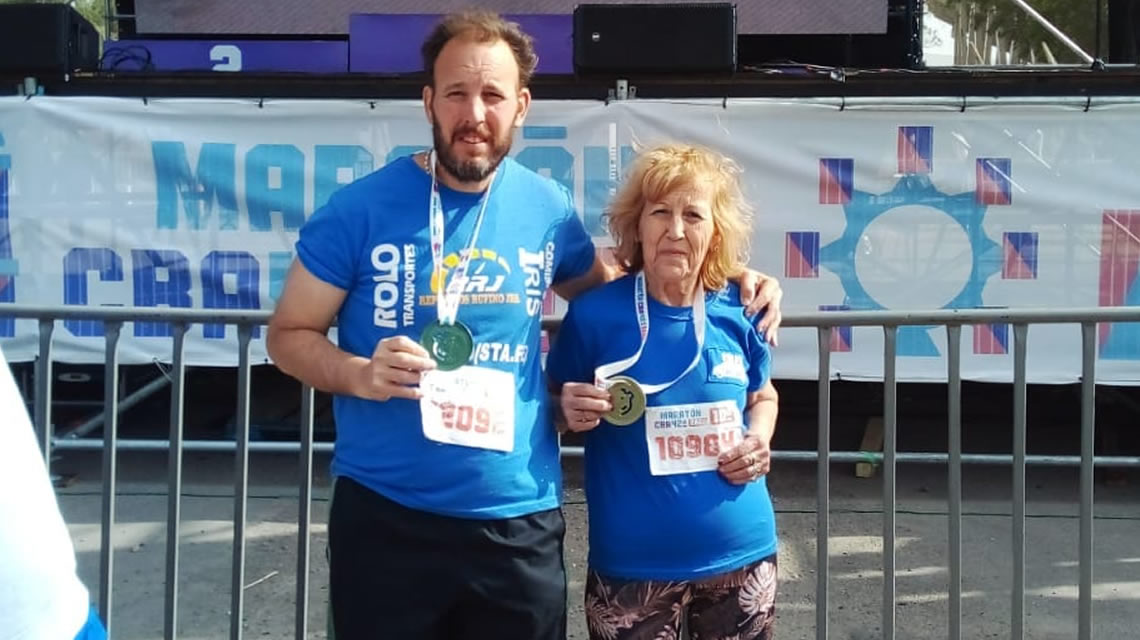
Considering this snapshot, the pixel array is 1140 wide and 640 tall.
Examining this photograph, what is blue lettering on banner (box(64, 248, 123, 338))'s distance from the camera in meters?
5.94

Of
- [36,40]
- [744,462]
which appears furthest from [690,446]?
[36,40]

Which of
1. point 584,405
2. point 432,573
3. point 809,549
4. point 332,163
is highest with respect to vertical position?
point 332,163

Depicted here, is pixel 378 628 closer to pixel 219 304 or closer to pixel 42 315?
pixel 42 315

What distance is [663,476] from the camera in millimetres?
2318

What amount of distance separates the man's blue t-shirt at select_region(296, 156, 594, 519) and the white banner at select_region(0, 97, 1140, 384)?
3.74 metres

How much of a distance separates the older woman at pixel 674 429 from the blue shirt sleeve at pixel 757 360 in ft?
0.11

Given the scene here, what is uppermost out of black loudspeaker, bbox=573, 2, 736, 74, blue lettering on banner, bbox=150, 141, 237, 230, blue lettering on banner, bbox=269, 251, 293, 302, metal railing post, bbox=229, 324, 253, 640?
black loudspeaker, bbox=573, 2, 736, 74

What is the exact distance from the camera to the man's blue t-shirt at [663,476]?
2.29m

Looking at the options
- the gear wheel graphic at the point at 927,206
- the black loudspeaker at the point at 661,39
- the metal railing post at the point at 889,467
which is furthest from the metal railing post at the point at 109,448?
the gear wheel graphic at the point at 927,206

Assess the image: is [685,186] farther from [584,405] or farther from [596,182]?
[596,182]

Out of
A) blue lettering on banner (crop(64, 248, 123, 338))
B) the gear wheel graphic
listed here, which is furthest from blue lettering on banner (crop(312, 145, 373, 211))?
the gear wheel graphic

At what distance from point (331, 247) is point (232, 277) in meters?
4.11

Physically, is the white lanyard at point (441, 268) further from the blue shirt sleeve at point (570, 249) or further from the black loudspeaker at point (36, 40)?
the black loudspeaker at point (36, 40)

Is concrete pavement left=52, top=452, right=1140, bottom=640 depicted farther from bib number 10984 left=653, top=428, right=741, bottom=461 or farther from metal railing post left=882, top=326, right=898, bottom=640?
bib number 10984 left=653, top=428, right=741, bottom=461
